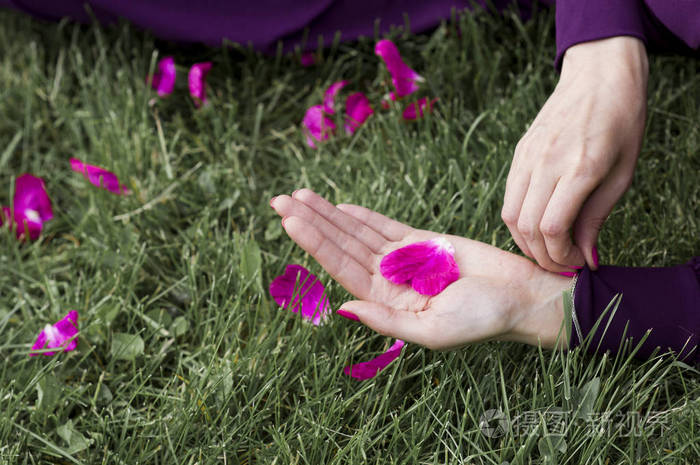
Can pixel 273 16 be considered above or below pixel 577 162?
above

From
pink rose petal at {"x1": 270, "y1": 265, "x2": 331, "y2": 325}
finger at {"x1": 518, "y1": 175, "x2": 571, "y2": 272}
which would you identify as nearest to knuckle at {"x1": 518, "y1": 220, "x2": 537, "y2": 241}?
finger at {"x1": 518, "y1": 175, "x2": 571, "y2": 272}

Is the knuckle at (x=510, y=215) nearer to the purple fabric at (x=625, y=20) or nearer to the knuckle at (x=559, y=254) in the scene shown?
the knuckle at (x=559, y=254)

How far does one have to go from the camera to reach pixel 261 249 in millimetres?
1515

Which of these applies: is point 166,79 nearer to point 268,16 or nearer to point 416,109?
point 268,16

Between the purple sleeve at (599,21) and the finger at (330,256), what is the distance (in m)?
0.54

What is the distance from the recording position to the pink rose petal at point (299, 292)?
4.18 ft

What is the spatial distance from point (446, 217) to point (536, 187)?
1.24 feet

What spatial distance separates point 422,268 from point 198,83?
0.88 metres

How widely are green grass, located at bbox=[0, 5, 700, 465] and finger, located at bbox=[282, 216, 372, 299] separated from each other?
0.33 feet

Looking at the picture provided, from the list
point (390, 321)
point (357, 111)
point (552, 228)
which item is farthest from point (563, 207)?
point (357, 111)

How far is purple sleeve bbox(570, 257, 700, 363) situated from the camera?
1151mm

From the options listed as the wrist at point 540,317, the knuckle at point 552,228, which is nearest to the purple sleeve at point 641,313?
the wrist at point 540,317

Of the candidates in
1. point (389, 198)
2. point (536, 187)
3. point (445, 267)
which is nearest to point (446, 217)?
point (389, 198)

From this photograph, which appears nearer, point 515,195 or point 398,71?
point 515,195
